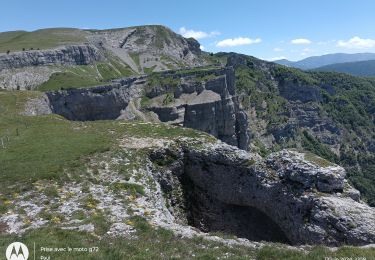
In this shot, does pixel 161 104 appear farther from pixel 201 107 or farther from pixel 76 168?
pixel 76 168

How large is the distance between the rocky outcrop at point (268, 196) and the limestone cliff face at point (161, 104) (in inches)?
3833

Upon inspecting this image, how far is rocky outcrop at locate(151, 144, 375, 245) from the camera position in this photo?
30.5m

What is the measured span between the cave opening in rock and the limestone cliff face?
9761 centimetres

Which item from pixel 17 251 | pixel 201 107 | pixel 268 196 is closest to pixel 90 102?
pixel 201 107

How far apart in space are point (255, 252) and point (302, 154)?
1870cm

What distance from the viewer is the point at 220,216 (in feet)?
133

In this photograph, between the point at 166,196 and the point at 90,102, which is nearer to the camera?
the point at 166,196

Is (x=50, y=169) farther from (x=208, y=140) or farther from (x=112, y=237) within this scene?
(x=208, y=140)

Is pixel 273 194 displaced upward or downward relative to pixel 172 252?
downward

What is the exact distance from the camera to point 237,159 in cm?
3984

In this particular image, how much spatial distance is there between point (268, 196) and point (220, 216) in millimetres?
6366

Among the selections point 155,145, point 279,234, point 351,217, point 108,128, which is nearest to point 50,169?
point 155,145

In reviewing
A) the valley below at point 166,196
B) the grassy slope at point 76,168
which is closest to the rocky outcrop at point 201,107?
the grassy slope at point 76,168

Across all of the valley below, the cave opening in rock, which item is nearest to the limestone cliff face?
the valley below
